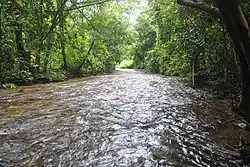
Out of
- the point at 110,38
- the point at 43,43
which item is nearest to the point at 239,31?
the point at 43,43

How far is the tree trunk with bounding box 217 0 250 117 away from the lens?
206 cm

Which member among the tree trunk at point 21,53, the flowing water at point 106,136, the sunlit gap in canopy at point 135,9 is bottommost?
the flowing water at point 106,136

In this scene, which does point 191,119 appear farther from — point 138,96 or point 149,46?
point 149,46

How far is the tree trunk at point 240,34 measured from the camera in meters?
2.06

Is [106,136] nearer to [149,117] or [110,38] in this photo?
[149,117]

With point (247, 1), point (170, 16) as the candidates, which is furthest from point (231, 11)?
point (170, 16)

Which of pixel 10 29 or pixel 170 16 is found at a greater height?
pixel 170 16

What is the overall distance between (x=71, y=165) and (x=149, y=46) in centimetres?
2983

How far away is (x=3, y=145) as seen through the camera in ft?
11.6

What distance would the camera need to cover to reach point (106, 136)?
389 cm

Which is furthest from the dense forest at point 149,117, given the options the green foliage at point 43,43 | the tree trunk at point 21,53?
the tree trunk at point 21,53

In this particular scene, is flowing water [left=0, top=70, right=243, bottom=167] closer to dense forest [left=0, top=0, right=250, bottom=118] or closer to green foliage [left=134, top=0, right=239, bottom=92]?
dense forest [left=0, top=0, right=250, bottom=118]

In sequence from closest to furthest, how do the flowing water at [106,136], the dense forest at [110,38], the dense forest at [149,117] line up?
the dense forest at [110,38] → the dense forest at [149,117] → the flowing water at [106,136]

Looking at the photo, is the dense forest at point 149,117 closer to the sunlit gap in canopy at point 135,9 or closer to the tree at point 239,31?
the tree at point 239,31
